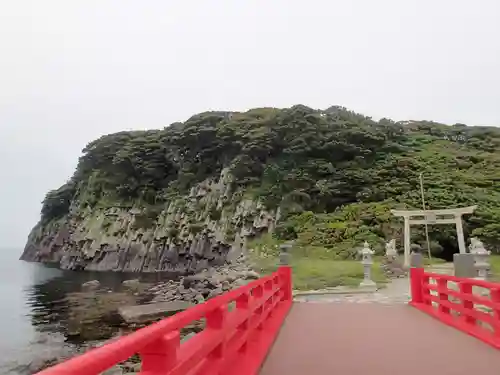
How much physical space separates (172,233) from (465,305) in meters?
33.2

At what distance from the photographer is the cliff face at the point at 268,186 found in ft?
92.1

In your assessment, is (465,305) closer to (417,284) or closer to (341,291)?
(417,284)

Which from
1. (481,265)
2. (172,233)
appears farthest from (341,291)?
(172,233)

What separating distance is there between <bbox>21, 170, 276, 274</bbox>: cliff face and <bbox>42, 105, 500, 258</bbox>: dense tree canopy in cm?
141

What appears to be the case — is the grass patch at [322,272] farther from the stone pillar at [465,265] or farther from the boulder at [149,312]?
the stone pillar at [465,265]

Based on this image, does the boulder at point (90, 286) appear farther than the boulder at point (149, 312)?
Yes

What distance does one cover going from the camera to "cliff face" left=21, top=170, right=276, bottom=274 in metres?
33.8

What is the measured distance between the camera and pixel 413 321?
773 centimetres

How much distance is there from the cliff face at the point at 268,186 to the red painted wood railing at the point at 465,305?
542 inches

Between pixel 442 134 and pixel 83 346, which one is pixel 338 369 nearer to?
pixel 83 346

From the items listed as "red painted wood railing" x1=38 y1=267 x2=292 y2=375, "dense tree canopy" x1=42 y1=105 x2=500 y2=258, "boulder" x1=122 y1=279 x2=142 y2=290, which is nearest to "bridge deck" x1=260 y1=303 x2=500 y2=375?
"red painted wood railing" x1=38 y1=267 x2=292 y2=375

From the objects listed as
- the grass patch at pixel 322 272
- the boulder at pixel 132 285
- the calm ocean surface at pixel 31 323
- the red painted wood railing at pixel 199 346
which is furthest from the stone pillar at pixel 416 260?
the boulder at pixel 132 285

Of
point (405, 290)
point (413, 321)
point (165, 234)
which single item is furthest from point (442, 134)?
point (413, 321)

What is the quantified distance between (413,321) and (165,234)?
1288 inches
